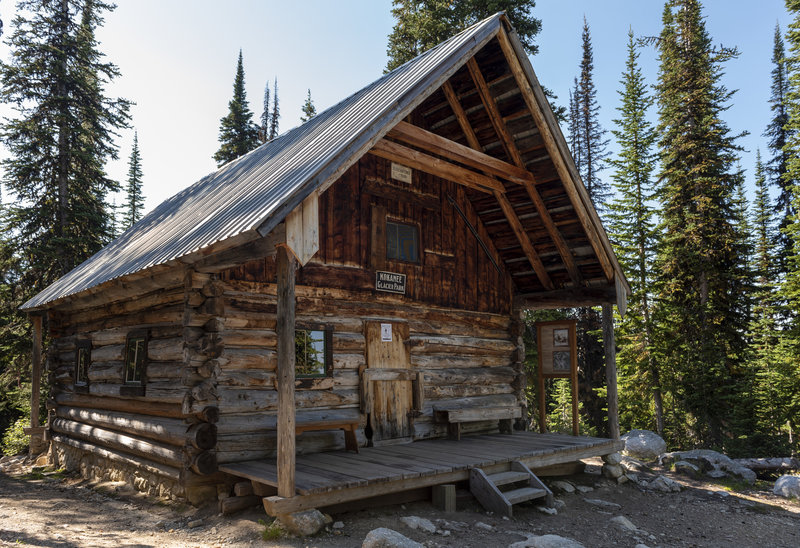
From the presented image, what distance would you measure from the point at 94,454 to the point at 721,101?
2389 cm

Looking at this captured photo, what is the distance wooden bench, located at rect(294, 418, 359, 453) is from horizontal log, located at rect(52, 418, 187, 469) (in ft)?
5.37

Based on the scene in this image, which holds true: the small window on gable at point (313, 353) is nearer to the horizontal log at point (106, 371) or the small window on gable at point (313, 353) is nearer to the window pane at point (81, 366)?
the horizontal log at point (106, 371)

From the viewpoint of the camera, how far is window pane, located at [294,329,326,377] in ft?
30.4

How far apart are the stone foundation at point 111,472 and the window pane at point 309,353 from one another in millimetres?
2457

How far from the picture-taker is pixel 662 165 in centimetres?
2247

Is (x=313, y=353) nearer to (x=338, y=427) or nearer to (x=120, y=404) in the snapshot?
(x=338, y=427)

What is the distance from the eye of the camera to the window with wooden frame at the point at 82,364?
1194 centimetres

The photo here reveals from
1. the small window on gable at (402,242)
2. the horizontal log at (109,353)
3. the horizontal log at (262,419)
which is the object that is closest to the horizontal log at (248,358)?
the horizontal log at (262,419)

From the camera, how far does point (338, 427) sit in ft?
28.4

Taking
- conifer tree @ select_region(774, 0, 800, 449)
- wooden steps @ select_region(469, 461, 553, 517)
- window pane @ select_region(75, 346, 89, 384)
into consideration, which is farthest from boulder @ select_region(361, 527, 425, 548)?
conifer tree @ select_region(774, 0, 800, 449)

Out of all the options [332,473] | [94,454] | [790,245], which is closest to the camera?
[332,473]

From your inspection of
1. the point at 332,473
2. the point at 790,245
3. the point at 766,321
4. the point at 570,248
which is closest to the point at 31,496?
the point at 332,473

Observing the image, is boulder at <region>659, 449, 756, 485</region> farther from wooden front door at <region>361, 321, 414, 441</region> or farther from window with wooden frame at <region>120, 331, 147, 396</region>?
window with wooden frame at <region>120, 331, 147, 396</region>

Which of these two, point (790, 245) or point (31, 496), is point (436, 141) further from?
point (790, 245)
